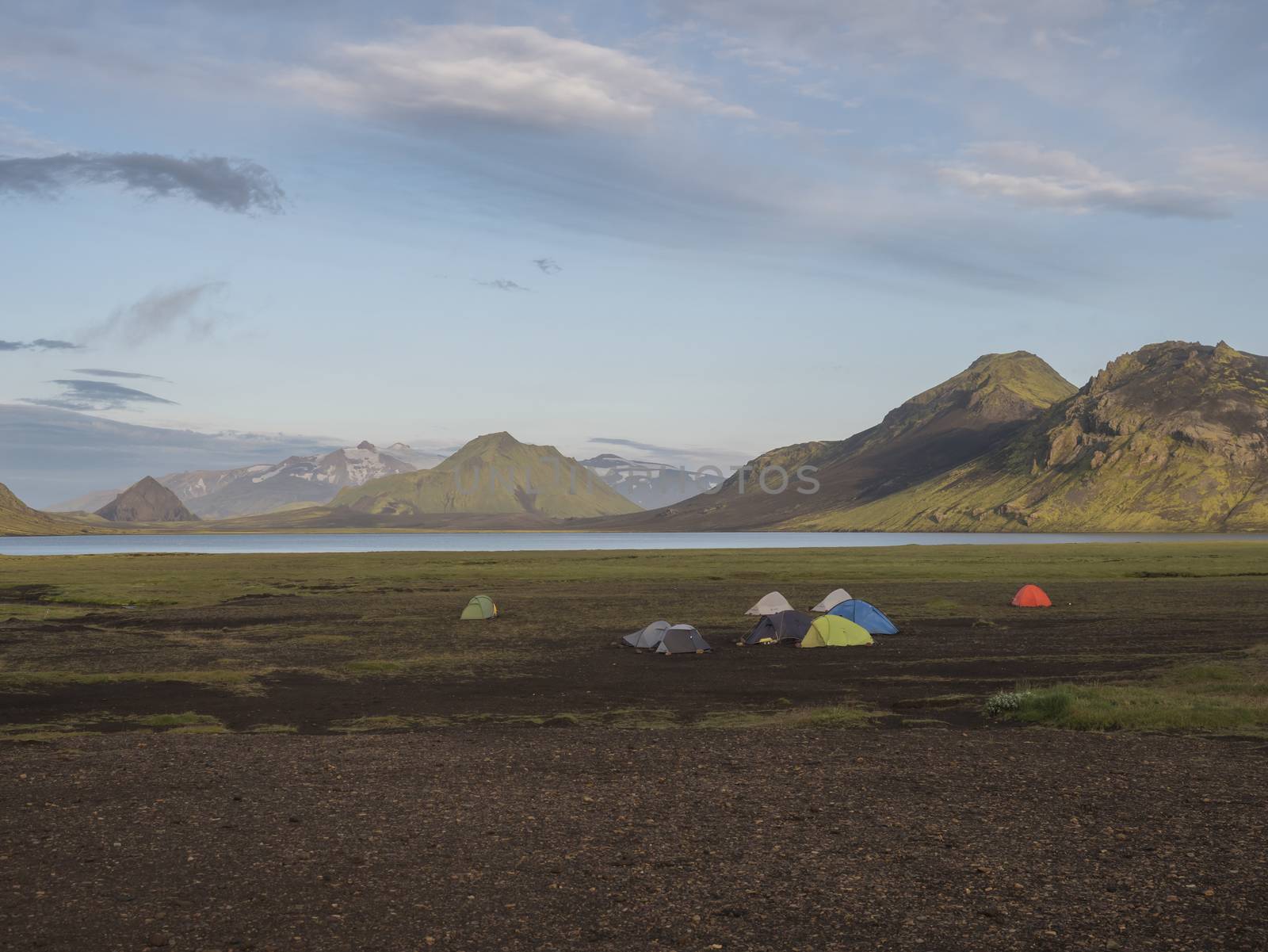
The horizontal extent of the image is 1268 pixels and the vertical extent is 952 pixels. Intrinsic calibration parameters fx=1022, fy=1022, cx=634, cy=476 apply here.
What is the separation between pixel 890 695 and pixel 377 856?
19520 mm

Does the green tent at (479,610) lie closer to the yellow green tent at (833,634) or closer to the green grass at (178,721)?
the yellow green tent at (833,634)

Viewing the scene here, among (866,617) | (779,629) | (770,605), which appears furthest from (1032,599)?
(779,629)

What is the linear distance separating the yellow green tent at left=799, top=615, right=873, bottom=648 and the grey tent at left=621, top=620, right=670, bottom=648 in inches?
238

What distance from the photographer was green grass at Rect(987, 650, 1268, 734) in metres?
23.7

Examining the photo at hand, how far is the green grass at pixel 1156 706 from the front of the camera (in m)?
23.7

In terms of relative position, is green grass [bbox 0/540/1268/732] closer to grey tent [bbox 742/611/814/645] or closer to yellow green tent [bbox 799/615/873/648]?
grey tent [bbox 742/611/814/645]

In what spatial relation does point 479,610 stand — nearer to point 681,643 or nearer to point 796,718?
point 681,643

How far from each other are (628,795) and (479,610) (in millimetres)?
40901

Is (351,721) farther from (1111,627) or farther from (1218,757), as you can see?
(1111,627)

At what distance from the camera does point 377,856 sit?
1407cm

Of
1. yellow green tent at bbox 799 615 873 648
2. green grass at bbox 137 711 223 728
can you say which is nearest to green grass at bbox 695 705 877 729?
green grass at bbox 137 711 223 728

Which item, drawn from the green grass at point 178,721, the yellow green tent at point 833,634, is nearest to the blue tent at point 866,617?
the yellow green tent at point 833,634

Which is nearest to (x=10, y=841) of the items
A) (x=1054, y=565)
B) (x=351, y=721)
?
(x=351, y=721)

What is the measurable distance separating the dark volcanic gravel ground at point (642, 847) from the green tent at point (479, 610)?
3506 cm
